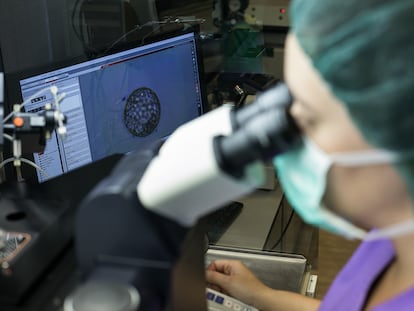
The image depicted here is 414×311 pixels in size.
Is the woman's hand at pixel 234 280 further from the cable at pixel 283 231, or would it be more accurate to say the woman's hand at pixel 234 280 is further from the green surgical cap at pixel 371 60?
the green surgical cap at pixel 371 60

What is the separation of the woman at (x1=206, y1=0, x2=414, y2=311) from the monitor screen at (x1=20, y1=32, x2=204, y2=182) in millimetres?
665

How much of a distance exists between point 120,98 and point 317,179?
0.82 metres

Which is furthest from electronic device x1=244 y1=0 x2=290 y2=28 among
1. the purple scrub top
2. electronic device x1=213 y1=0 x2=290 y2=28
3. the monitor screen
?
the purple scrub top

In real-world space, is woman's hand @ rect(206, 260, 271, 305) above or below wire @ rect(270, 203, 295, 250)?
above

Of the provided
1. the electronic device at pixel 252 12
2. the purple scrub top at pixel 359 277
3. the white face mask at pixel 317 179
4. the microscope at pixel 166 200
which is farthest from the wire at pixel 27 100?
the electronic device at pixel 252 12

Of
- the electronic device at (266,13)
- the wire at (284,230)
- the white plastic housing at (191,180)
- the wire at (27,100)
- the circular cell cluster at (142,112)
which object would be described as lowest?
the wire at (284,230)

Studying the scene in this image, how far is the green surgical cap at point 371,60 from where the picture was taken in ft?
1.89

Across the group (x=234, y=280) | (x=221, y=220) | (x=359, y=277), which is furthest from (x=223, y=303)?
(x=221, y=220)

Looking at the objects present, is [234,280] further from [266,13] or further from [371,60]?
[266,13]

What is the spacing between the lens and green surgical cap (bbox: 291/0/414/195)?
0.58m

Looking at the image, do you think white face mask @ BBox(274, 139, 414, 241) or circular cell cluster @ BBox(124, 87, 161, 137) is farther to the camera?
circular cell cluster @ BBox(124, 87, 161, 137)

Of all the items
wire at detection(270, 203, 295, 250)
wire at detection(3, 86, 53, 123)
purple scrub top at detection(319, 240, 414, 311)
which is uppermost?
wire at detection(3, 86, 53, 123)

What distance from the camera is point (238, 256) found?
4.40ft

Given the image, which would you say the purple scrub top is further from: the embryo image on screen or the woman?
the embryo image on screen
